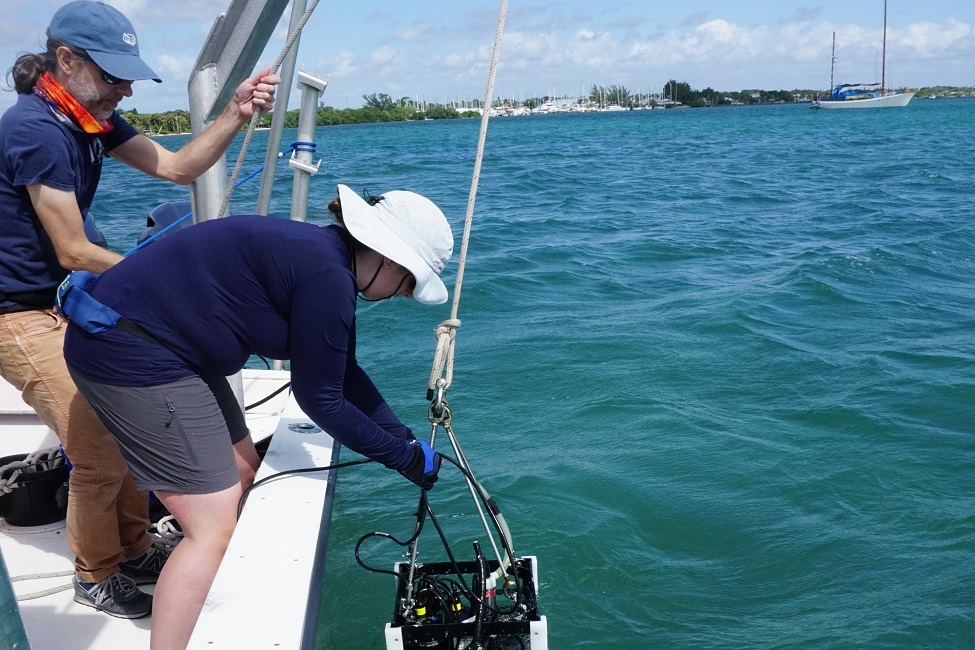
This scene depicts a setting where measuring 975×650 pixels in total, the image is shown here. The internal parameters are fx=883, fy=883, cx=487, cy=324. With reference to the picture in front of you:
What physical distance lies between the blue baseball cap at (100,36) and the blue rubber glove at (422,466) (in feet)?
4.47

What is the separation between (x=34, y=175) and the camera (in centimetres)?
248

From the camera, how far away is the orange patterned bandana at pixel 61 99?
2.57 meters

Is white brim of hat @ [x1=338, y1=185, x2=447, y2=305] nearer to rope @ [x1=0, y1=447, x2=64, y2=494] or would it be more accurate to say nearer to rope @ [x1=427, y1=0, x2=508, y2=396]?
rope @ [x1=427, y1=0, x2=508, y2=396]

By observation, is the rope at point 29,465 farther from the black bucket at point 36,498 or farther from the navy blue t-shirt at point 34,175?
the navy blue t-shirt at point 34,175

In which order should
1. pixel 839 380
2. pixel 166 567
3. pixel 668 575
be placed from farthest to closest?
pixel 839 380 < pixel 668 575 < pixel 166 567

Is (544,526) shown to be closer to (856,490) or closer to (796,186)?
(856,490)

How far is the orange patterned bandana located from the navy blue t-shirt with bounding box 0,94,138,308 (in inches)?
0.7

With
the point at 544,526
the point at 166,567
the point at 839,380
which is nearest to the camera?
the point at 166,567

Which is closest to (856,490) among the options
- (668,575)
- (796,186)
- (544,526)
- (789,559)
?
(789,559)

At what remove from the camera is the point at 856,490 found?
16.5ft

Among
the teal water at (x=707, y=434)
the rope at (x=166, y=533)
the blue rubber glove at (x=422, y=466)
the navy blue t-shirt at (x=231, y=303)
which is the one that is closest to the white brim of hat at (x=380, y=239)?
the navy blue t-shirt at (x=231, y=303)

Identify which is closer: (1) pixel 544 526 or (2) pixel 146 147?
(2) pixel 146 147

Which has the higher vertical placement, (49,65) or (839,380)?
(49,65)

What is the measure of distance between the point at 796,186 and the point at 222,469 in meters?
19.8
